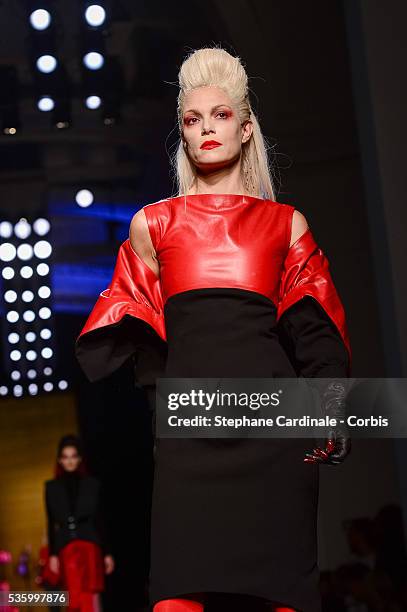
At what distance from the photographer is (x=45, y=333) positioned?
217 inches

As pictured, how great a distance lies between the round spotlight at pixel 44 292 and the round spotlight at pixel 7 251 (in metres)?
0.22

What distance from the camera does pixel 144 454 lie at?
6.93 m

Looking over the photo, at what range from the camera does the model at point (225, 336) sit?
2.16m

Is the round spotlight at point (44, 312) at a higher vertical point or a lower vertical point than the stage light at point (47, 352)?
higher

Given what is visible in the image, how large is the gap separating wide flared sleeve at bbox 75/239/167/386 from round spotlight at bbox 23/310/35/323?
290 centimetres

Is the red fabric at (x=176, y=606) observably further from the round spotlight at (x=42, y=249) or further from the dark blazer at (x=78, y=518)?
the round spotlight at (x=42, y=249)

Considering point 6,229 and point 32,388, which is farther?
point 32,388

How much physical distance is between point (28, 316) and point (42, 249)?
354 mm

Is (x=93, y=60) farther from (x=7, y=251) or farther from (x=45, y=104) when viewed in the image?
(x=7, y=251)

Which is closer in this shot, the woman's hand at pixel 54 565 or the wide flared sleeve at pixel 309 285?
the wide flared sleeve at pixel 309 285

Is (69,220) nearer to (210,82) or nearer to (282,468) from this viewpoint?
(210,82)

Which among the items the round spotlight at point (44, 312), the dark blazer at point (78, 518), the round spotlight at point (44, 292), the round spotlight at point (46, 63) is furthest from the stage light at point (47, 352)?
the round spotlight at point (46, 63)

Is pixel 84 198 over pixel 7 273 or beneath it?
over

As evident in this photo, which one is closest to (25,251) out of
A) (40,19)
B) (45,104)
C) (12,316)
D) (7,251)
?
(7,251)
